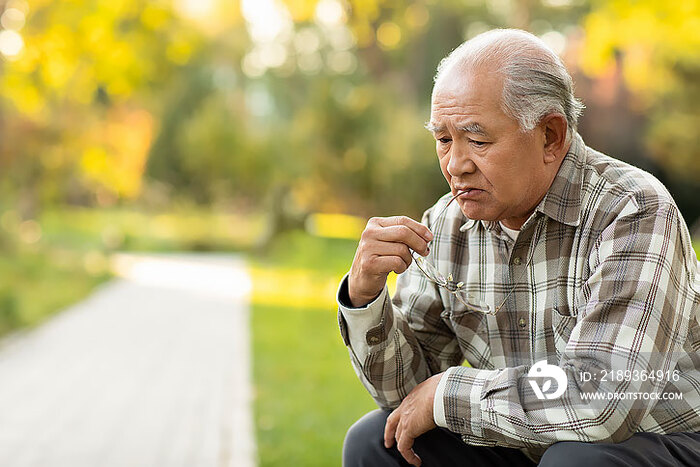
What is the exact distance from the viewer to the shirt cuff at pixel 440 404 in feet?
6.14

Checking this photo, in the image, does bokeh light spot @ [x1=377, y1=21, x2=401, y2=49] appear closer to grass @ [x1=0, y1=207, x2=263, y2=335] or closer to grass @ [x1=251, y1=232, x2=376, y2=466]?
grass @ [x1=0, y1=207, x2=263, y2=335]

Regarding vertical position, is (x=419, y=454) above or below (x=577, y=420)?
below

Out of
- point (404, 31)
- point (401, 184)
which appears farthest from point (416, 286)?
point (404, 31)

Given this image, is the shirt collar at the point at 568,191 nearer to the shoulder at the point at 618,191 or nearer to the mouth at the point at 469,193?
the shoulder at the point at 618,191

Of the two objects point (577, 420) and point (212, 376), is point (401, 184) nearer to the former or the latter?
point (212, 376)

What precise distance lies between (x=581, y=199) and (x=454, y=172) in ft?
0.99

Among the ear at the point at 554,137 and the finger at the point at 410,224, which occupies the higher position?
the ear at the point at 554,137

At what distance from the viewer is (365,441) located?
2080mm

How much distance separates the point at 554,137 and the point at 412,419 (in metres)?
0.74

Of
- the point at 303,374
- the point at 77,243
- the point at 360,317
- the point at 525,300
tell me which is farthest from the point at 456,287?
the point at 77,243

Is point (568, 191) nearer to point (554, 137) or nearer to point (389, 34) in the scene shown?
point (554, 137)

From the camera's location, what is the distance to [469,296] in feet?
7.02

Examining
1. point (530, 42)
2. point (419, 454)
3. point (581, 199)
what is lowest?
point (419, 454)

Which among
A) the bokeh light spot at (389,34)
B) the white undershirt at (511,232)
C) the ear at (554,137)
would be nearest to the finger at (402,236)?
the white undershirt at (511,232)
